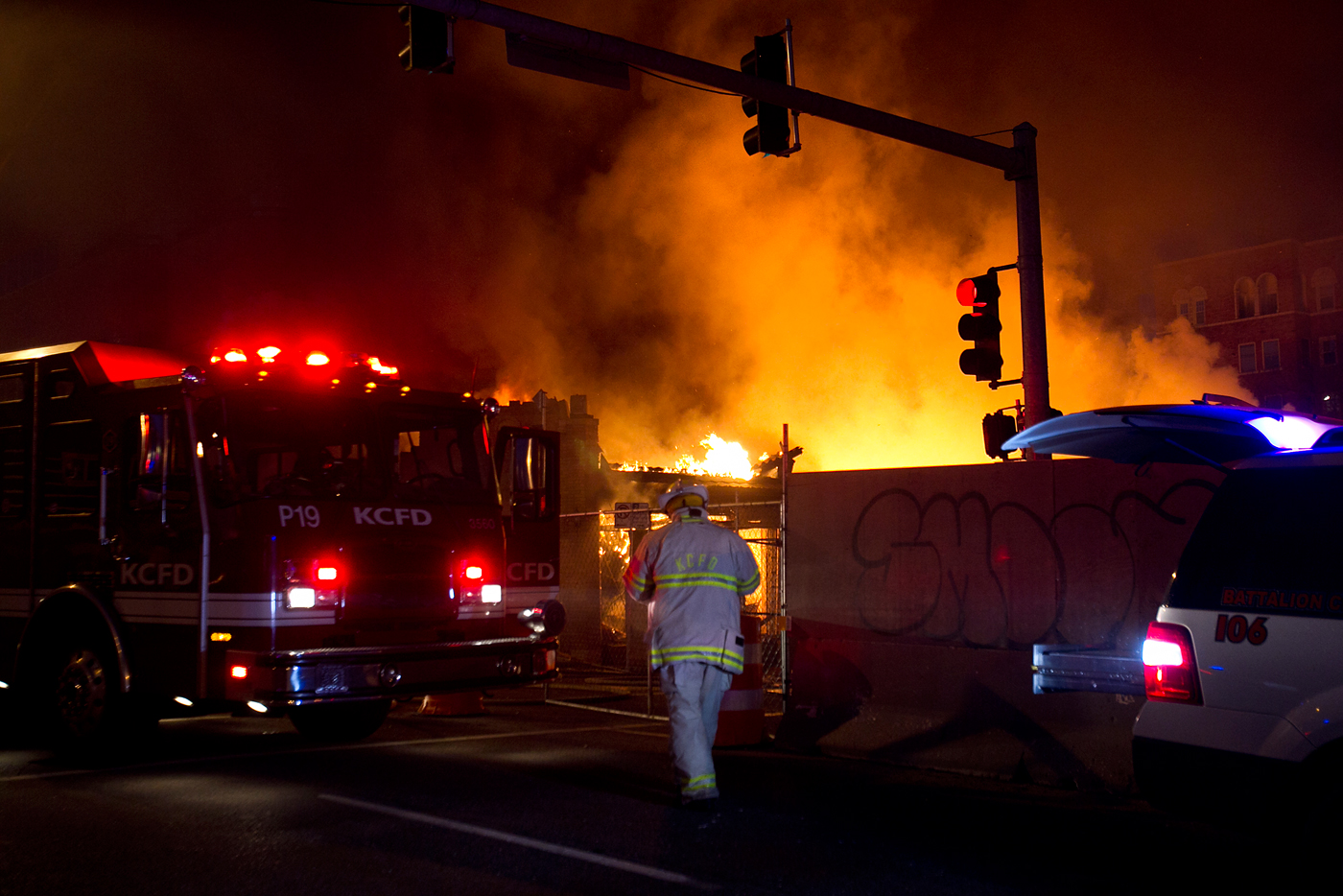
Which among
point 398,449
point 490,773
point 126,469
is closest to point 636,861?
point 490,773

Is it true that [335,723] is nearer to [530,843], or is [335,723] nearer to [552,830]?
[552,830]

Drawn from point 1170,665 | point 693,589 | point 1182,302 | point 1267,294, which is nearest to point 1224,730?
point 1170,665

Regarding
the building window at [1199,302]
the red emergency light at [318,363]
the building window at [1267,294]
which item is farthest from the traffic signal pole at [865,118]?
the building window at [1199,302]

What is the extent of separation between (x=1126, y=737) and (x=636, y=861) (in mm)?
3228

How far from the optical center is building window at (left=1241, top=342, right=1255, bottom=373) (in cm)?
5124

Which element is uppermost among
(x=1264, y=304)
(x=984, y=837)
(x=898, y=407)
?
(x=1264, y=304)

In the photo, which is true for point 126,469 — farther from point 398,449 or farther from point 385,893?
point 385,893

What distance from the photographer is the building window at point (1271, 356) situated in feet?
165

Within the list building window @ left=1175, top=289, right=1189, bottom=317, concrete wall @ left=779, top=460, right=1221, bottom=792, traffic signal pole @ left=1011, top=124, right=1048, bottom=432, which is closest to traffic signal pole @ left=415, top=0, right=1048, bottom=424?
traffic signal pole @ left=1011, top=124, right=1048, bottom=432

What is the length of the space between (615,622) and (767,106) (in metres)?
9.18

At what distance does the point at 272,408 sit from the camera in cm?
738

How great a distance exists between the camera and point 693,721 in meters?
6.14

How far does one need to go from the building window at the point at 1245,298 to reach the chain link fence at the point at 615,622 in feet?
128

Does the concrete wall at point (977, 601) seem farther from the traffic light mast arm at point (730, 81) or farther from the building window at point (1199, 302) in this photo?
the building window at point (1199, 302)
